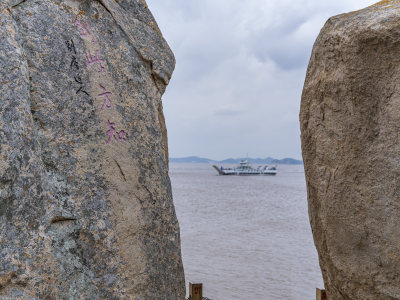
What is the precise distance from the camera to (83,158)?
152 inches

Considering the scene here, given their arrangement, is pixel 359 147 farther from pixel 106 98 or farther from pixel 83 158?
pixel 83 158

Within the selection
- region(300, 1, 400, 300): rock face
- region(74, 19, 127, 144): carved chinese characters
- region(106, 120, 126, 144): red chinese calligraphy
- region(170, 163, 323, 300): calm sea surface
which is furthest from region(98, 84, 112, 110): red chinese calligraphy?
region(170, 163, 323, 300): calm sea surface

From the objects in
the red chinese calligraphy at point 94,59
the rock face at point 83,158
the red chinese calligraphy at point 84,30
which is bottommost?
the rock face at point 83,158

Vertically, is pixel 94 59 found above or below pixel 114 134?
above

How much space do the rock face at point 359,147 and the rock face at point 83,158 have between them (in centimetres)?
172

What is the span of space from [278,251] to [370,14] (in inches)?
482

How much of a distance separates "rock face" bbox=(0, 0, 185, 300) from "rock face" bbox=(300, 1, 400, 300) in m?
1.72

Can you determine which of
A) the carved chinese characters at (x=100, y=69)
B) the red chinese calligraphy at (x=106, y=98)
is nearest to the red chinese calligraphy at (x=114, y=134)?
the carved chinese characters at (x=100, y=69)

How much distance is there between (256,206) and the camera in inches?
1303

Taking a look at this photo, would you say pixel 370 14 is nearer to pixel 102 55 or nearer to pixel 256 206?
pixel 102 55

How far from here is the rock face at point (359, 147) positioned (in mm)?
4402

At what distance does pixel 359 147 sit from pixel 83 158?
8.87ft

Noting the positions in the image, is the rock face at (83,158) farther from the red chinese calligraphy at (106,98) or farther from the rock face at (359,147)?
the rock face at (359,147)

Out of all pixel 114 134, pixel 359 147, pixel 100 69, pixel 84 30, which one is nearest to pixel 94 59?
pixel 100 69
